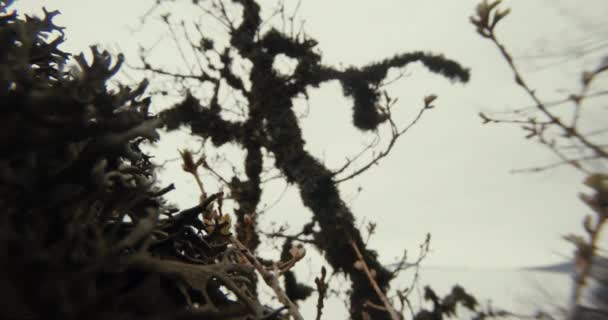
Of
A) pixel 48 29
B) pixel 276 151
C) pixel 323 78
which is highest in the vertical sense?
pixel 323 78

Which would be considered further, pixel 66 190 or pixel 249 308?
pixel 249 308

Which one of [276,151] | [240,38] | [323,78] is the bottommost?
[276,151]

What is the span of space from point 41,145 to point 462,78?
567 centimetres

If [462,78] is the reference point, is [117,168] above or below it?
below

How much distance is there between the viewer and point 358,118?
5.43 metres

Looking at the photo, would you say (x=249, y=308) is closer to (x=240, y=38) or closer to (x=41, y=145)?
(x=41, y=145)

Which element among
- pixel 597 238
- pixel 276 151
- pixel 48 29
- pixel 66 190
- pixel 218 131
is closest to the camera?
pixel 597 238

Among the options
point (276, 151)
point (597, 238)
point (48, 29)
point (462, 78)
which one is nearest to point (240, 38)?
point (276, 151)

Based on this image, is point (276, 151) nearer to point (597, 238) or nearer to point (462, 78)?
point (462, 78)

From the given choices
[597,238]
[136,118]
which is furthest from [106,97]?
[597,238]

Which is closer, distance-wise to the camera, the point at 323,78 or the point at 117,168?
the point at 117,168

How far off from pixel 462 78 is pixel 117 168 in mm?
5490

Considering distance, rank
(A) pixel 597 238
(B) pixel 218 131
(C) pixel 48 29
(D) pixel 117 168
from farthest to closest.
A: (B) pixel 218 131 < (C) pixel 48 29 < (D) pixel 117 168 < (A) pixel 597 238

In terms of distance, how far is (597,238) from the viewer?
2.20ft
